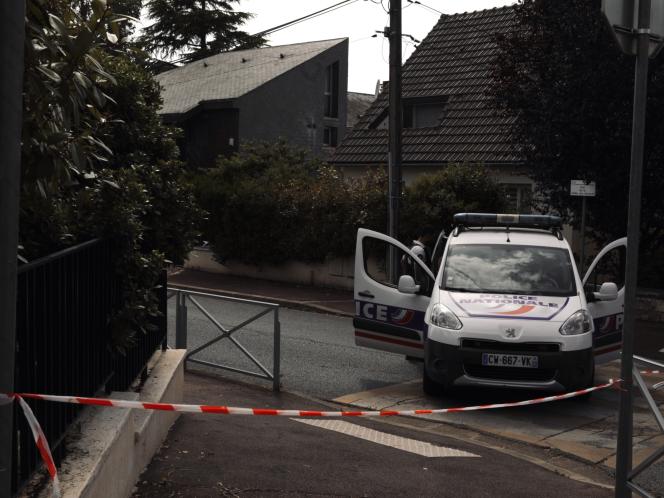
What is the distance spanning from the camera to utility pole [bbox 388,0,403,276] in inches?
663

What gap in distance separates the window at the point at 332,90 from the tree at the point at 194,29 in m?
11.2

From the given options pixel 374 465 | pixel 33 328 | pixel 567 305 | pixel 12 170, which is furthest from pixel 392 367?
pixel 12 170

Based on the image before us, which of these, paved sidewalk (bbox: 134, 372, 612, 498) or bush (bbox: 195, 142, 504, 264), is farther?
bush (bbox: 195, 142, 504, 264)

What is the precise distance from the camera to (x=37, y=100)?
10.7 feet

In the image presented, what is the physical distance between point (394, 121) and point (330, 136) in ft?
79.0

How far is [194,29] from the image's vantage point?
49.1 meters

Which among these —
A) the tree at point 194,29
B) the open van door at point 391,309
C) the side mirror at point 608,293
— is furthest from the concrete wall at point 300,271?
the tree at point 194,29

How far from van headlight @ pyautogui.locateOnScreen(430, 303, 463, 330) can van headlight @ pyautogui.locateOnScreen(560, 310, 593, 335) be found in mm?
1068

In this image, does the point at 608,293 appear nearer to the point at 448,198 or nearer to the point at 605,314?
the point at 605,314

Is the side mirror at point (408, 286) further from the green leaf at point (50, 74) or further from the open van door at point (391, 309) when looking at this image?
the green leaf at point (50, 74)

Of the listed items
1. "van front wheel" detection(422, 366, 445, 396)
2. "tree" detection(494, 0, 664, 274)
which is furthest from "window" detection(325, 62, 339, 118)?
"van front wheel" detection(422, 366, 445, 396)

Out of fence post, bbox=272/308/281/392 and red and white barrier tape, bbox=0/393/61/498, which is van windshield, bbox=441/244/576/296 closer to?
fence post, bbox=272/308/281/392

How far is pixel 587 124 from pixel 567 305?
700cm

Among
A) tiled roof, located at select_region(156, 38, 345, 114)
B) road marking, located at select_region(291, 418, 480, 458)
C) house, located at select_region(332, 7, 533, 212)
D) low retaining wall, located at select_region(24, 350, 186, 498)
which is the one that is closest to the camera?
low retaining wall, located at select_region(24, 350, 186, 498)
